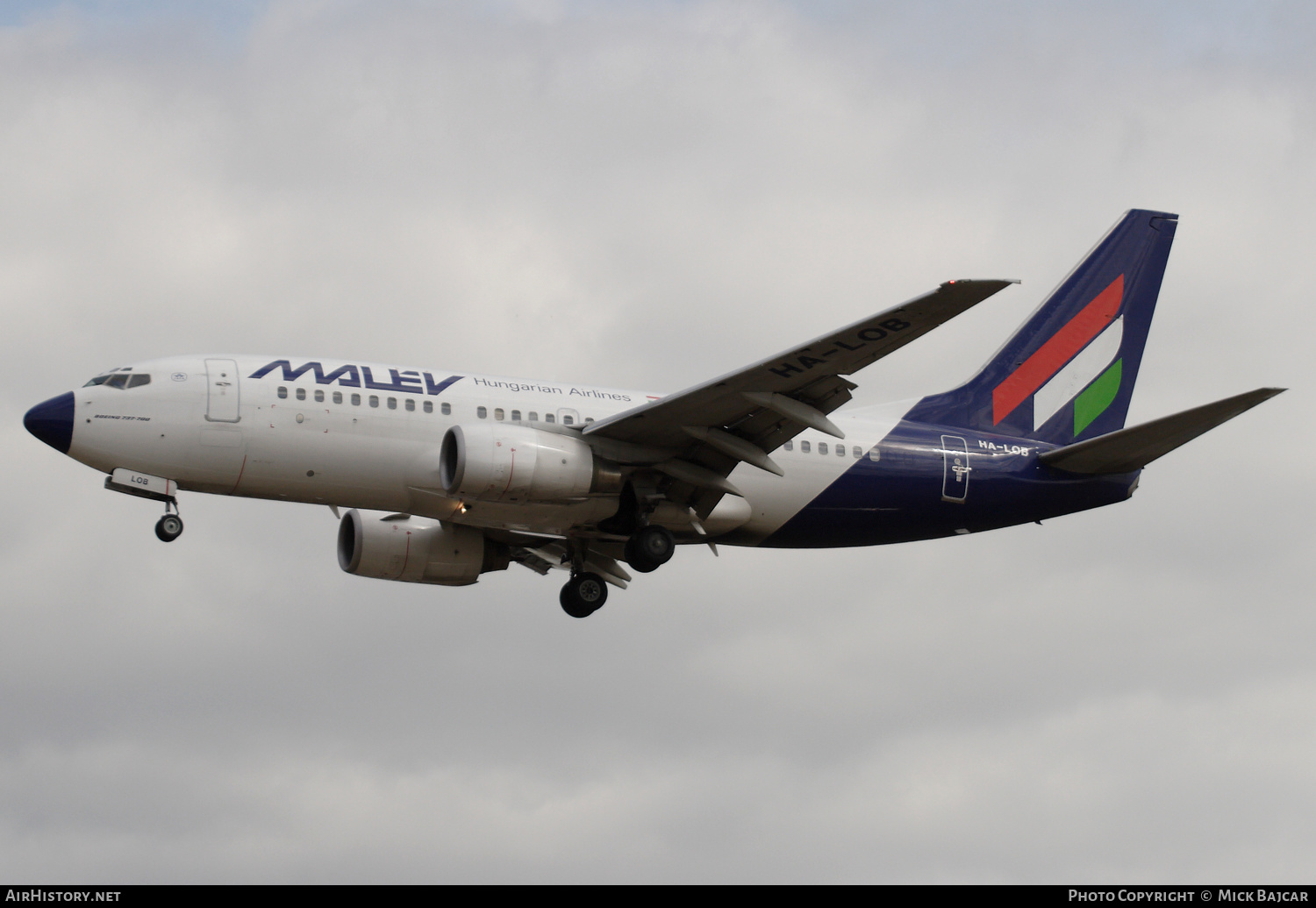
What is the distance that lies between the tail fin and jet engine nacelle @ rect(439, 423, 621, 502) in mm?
8445

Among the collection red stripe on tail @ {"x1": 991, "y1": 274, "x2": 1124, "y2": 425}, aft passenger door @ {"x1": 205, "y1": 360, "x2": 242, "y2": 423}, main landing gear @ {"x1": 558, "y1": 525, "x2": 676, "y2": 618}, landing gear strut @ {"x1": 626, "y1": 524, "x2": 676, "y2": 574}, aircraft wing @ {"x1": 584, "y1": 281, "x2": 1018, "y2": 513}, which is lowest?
landing gear strut @ {"x1": 626, "y1": 524, "x2": 676, "y2": 574}

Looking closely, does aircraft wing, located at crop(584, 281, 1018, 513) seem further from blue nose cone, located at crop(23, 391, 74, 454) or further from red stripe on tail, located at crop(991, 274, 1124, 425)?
blue nose cone, located at crop(23, 391, 74, 454)

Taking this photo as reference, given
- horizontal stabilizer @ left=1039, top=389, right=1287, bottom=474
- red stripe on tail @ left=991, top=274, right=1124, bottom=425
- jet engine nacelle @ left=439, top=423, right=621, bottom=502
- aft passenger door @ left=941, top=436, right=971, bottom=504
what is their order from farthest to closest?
red stripe on tail @ left=991, top=274, right=1124, bottom=425
aft passenger door @ left=941, top=436, right=971, bottom=504
horizontal stabilizer @ left=1039, top=389, right=1287, bottom=474
jet engine nacelle @ left=439, top=423, right=621, bottom=502

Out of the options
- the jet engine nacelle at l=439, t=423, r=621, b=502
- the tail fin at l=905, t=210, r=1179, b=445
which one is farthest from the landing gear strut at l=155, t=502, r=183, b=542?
the tail fin at l=905, t=210, r=1179, b=445

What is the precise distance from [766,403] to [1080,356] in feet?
37.3

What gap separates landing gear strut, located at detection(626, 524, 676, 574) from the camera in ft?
105

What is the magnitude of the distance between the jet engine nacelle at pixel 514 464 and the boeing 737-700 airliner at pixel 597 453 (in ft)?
0.12

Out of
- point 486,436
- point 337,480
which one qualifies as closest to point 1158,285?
point 486,436

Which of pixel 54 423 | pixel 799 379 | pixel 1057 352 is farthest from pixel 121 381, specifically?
pixel 1057 352

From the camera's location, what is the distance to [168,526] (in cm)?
3058

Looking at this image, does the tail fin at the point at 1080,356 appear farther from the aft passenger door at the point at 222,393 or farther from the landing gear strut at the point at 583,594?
the aft passenger door at the point at 222,393

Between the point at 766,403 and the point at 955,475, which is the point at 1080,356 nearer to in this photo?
the point at 955,475

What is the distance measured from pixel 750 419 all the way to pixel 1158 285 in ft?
44.8

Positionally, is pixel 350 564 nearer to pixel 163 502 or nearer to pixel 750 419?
pixel 163 502
